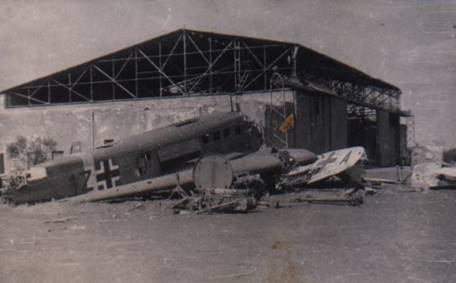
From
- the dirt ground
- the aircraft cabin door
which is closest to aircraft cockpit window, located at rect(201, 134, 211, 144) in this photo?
the aircraft cabin door

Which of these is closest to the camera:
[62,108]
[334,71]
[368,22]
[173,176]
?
[368,22]

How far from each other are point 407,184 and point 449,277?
1470 centimetres

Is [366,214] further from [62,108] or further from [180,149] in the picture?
[62,108]

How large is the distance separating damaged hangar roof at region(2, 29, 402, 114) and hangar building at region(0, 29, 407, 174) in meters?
0.06

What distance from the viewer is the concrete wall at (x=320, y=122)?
25.5 metres

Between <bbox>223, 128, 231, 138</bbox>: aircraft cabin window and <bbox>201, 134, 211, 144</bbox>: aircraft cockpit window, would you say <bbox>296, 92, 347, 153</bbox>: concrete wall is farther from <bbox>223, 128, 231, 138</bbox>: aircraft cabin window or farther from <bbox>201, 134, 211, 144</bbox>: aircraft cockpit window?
<bbox>201, 134, 211, 144</bbox>: aircraft cockpit window

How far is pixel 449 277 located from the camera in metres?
6.18

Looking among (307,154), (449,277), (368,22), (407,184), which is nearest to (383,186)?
(407,184)

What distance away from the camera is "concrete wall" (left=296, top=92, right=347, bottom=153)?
25.5 meters

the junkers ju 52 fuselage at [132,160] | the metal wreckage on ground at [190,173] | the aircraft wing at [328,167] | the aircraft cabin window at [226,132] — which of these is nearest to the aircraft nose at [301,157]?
the metal wreckage on ground at [190,173]

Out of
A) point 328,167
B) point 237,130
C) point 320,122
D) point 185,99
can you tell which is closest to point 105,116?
point 185,99

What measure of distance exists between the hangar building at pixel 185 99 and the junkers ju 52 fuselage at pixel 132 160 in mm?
3523

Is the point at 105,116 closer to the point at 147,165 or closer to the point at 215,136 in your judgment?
the point at 215,136

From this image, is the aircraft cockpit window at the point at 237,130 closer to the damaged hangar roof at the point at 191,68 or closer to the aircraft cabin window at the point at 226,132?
the aircraft cabin window at the point at 226,132
